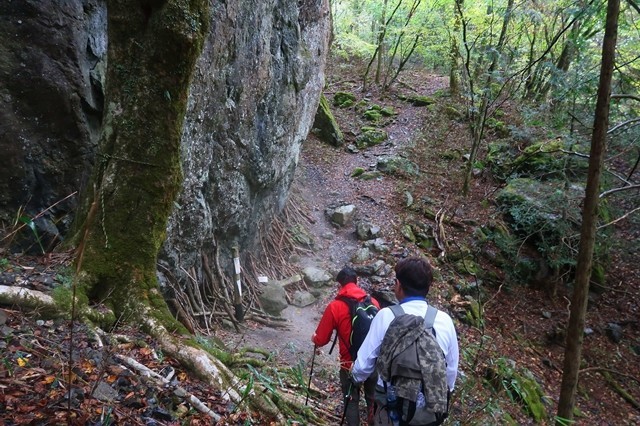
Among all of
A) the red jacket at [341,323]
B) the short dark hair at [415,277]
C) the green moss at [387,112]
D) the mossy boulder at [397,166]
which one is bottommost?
the red jacket at [341,323]

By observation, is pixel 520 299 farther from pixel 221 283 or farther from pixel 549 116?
pixel 221 283

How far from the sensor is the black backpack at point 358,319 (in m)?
4.04

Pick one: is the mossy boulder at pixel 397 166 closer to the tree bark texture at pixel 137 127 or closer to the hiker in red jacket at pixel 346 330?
the hiker in red jacket at pixel 346 330

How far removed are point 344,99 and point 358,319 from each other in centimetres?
1638

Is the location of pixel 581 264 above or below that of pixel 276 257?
above

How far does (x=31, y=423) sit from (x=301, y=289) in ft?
24.5

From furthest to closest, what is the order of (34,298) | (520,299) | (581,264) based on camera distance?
(520,299) → (581,264) → (34,298)

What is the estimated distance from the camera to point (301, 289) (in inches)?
367

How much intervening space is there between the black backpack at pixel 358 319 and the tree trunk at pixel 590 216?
7.04 feet

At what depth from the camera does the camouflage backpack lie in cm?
263

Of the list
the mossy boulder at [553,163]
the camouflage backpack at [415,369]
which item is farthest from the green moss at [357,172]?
the camouflage backpack at [415,369]

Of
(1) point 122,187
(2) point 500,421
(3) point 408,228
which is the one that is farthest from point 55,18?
(3) point 408,228

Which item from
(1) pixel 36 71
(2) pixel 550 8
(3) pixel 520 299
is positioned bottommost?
(3) pixel 520 299

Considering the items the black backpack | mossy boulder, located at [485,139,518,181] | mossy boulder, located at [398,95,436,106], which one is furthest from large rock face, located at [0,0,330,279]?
mossy boulder, located at [398,95,436,106]
